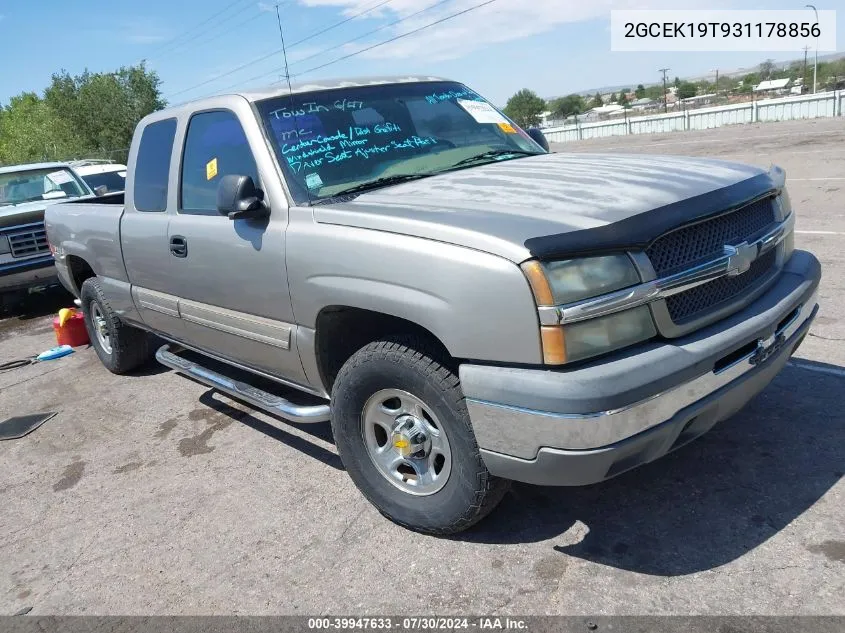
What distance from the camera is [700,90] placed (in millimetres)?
90938

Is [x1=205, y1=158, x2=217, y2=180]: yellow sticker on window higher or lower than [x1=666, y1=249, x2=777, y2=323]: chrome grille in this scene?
higher

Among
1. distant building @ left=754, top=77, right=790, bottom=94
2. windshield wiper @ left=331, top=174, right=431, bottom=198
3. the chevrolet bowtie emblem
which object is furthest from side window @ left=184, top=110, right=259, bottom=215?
distant building @ left=754, top=77, right=790, bottom=94

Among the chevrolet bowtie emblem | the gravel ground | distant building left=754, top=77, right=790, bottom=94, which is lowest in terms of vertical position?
distant building left=754, top=77, right=790, bottom=94

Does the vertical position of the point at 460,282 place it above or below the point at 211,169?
below

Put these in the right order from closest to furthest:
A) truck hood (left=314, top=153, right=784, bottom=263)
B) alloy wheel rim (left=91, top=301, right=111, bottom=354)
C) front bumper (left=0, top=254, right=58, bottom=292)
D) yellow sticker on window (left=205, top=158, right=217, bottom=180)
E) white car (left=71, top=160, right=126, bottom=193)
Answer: truck hood (left=314, top=153, right=784, bottom=263)
yellow sticker on window (left=205, top=158, right=217, bottom=180)
alloy wheel rim (left=91, top=301, right=111, bottom=354)
front bumper (left=0, top=254, right=58, bottom=292)
white car (left=71, top=160, right=126, bottom=193)

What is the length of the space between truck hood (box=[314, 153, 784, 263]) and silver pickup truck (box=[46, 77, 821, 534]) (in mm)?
13

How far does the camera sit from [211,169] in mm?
3998

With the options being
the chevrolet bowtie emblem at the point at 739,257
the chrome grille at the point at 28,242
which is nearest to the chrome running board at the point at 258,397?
the chevrolet bowtie emblem at the point at 739,257

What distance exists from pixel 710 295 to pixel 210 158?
2.74 metres

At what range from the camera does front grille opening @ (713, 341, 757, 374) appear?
104 inches

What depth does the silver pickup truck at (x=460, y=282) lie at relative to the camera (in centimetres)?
243

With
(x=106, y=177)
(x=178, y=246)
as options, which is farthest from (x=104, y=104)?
(x=178, y=246)

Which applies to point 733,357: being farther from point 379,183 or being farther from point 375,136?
point 375,136

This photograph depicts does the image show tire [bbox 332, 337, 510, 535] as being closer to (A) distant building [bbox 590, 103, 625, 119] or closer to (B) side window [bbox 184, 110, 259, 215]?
(B) side window [bbox 184, 110, 259, 215]
